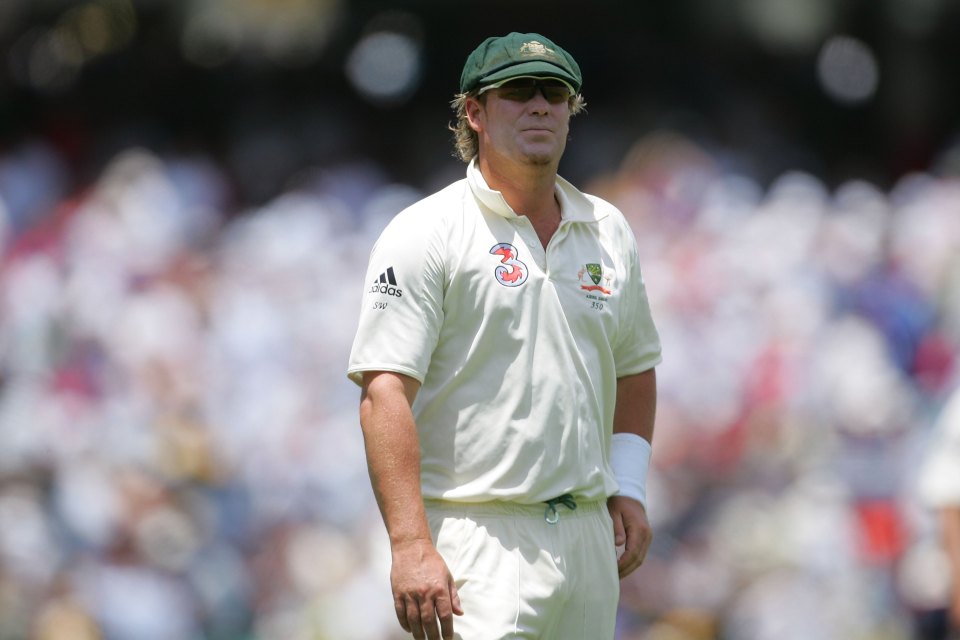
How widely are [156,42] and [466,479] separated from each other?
33.4 feet

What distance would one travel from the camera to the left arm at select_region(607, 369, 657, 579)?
3.60m

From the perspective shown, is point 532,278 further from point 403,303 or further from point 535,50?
point 535,50

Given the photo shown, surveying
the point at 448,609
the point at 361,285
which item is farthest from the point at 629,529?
the point at 361,285

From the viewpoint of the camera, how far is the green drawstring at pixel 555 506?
3.34 metres

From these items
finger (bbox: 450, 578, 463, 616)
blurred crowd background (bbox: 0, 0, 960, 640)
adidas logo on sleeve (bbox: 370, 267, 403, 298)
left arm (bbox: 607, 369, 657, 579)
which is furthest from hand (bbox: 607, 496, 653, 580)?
blurred crowd background (bbox: 0, 0, 960, 640)

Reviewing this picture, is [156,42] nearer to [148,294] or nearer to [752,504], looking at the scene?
[148,294]

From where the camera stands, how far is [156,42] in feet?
41.9

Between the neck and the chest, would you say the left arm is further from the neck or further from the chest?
the neck

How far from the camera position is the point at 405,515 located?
10.3 feet

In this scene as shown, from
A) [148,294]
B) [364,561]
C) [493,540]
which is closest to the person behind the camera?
[493,540]

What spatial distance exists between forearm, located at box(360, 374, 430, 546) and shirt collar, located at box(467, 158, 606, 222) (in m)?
0.49

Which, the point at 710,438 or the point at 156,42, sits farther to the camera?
the point at 156,42

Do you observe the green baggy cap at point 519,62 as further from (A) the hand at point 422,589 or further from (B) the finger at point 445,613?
(B) the finger at point 445,613

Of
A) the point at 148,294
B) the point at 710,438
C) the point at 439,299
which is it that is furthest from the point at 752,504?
the point at 439,299
